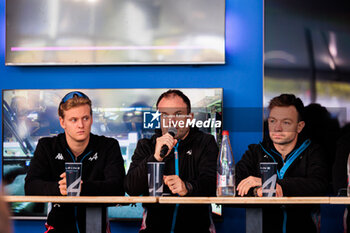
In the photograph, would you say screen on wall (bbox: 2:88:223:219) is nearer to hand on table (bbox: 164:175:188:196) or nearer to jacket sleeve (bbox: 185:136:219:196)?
jacket sleeve (bbox: 185:136:219:196)

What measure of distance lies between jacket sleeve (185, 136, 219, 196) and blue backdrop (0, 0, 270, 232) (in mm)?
701

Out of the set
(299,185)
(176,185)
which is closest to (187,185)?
(176,185)

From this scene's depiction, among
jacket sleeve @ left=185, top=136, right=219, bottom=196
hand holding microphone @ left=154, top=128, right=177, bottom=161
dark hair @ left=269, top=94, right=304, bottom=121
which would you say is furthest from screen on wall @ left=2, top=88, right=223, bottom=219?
hand holding microphone @ left=154, top=128, right=177, bottom=161

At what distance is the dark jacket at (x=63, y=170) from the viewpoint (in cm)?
224

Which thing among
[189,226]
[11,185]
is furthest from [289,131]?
[11,185]

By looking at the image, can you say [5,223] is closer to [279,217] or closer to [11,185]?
[279,217]

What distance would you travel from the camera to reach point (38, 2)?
329cm

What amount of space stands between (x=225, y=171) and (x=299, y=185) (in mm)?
383

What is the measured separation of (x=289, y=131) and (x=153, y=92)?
106 cm

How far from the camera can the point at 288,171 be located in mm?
2348

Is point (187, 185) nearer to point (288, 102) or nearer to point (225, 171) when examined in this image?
point (225, 171)

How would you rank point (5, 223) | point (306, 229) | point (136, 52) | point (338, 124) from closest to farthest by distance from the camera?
1. point (5, 223)
2. point (306, 229)
3. point (338, 124)
4. point (136, 52)

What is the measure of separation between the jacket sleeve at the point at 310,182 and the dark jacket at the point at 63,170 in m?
0.90

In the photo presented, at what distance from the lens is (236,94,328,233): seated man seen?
7.09 feet
